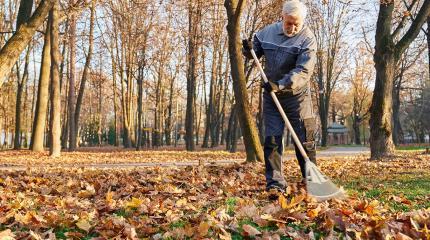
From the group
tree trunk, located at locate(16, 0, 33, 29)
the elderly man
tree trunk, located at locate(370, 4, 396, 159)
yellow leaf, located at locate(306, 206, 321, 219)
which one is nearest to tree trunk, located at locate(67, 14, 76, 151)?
tree trunk, located at locate(16, 0, 33, 29)

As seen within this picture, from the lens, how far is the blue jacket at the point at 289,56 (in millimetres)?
5379

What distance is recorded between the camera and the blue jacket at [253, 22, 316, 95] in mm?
5379

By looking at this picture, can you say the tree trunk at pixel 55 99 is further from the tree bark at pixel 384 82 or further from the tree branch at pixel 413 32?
the tree branch at pixel 413 32

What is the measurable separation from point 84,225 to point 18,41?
709 cm

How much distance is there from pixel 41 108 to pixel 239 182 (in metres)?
17.1

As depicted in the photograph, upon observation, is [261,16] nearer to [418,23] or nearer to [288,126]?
[418,23]

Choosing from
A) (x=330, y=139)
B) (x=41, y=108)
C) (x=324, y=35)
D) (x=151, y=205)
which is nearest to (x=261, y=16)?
(x=41, y=108)

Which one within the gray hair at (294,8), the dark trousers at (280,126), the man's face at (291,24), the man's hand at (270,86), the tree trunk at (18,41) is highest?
the tree trunk at (18,41)

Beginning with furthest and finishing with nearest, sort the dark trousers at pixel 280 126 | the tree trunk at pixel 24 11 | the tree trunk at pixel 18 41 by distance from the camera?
1. the tree trunk at pixel 24 11
2. the tree trunk at pixel 18 41
3. the dark trousers at pixel 280 126

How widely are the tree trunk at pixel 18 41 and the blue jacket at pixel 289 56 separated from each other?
578 cm

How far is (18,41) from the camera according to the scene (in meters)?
9.41

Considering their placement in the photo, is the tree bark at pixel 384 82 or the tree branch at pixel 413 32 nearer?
the tree bark at pixel 384 82

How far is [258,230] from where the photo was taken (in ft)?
11.1

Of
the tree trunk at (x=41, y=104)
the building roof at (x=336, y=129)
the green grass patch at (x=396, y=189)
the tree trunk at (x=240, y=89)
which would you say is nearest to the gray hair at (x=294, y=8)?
the green grass patch at (x=396, y=189)
